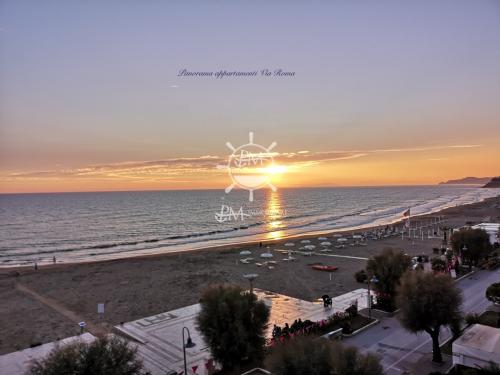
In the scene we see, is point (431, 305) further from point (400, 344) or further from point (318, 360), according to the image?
point (318, 360)

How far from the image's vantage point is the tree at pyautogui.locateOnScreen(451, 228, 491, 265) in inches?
1256

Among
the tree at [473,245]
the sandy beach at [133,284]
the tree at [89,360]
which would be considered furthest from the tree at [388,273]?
the tree at [89,360]

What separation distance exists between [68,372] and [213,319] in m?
6.08

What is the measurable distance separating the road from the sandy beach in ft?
26.4

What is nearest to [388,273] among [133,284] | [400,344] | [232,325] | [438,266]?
[400,344]

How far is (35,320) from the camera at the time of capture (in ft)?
80.8

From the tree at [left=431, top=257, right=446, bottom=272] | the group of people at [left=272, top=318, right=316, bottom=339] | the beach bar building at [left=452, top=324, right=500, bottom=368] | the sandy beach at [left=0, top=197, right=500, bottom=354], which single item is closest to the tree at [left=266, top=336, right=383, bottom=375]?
the beach bar building at [left=452, top=324, right=500, bottom=368]

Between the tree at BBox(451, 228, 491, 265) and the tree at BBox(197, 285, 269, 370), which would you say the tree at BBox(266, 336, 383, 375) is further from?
the tree at BBox(451, 228, 491, 265)

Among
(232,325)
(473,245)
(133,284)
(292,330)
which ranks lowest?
(133,284)

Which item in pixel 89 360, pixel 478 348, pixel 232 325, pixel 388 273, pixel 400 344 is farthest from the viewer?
pixel 388 273

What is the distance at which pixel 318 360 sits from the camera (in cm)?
1169

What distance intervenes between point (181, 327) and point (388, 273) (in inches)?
492

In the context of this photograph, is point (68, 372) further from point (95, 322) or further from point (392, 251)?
point (392, 251)

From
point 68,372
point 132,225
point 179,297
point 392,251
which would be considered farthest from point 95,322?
point 132,225
